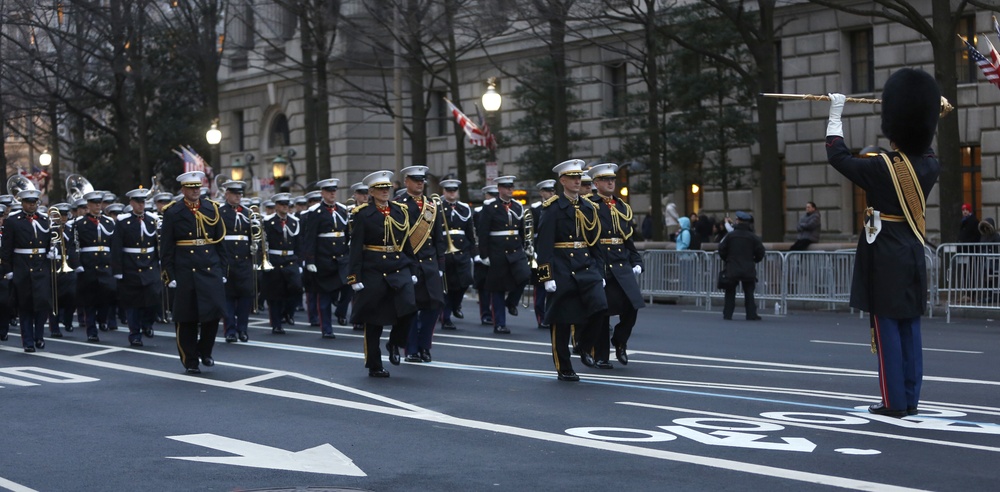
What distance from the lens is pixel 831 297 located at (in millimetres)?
24062

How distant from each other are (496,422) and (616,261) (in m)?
3.84

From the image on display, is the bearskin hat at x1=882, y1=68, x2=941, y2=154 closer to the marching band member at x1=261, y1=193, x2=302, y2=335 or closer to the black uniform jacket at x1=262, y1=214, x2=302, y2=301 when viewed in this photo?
the marching band member at x1=261, y1=193, x2=302, y2=335

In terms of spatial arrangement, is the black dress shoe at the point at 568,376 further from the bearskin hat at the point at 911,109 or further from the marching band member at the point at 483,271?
the marching band member at the point at 483,271

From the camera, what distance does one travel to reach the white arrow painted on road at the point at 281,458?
8.94m

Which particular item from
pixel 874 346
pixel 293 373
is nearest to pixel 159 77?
pixel 293 373

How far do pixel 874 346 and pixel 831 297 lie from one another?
1374 centimetres

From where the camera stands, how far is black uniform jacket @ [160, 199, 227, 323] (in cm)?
1463

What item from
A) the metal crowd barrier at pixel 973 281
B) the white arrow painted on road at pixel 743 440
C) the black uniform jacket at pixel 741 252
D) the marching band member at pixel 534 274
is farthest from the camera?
the black uniform jacket at pixel 741 252

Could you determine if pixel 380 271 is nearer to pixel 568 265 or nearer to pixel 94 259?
pixel 568 265

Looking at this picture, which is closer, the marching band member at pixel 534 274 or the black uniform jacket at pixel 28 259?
the black uniform jacket at pixel 28 259

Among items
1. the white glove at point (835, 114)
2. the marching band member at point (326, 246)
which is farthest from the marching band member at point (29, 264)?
the white glove at point (835, 114)

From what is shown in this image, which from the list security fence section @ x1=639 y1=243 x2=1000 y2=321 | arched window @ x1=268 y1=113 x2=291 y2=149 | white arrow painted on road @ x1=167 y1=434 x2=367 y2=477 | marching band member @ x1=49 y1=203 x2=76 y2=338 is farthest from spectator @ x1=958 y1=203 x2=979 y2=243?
arched window @ x1=268 y1=113 x2=291 y2=149

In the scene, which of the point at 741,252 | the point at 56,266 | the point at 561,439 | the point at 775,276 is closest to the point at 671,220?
the point at 775,276

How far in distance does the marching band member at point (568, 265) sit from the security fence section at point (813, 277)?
693 centimetres
